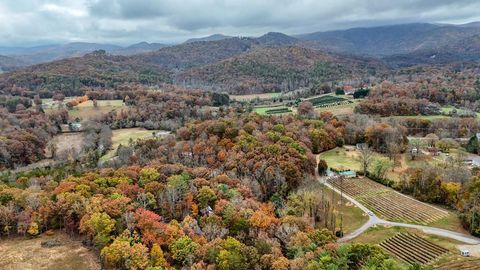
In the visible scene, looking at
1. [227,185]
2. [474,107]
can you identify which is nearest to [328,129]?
[227,185]

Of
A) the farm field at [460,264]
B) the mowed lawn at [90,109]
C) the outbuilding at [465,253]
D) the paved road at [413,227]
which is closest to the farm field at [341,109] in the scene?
the mowed lawn at [90,109]

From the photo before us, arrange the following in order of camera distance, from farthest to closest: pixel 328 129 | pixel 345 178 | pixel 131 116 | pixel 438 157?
pixel 131 116 < pixel 328 129 < pixel 438 157 < pixel 345 178

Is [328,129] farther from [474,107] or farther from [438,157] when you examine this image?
[474,107]

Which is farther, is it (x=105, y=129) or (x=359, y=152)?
(x=105, y=129)

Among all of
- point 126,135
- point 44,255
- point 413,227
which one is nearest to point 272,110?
point 126,135

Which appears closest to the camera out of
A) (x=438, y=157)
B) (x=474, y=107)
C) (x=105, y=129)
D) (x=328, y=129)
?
(x=438, y=157)

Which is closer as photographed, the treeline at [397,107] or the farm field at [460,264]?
the farm field at [460,264]

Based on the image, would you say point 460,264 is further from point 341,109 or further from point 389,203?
point 341,109

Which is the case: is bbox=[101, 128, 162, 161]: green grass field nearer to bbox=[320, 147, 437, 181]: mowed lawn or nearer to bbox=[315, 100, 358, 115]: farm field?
bbox=[320, 147, 437, 181]: mowed lawn

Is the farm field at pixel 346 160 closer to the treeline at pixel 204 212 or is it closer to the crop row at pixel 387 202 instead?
the crop row at pixel 387 202
